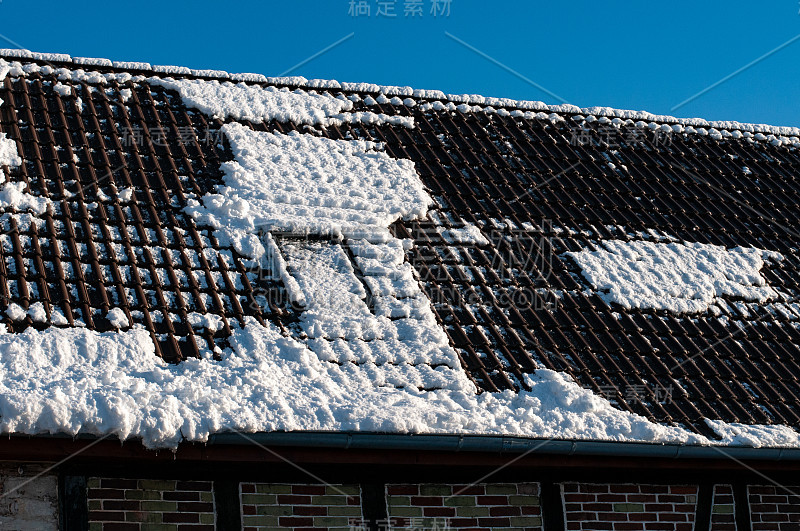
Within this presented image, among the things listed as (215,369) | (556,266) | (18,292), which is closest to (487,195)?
(556,266)

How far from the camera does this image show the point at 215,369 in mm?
4090

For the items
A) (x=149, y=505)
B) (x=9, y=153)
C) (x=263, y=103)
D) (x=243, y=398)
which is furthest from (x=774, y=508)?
(x=9, y=153)

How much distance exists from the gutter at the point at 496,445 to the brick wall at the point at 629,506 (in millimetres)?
493

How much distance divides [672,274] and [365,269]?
214 centimetres

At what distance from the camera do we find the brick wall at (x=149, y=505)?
158 inches

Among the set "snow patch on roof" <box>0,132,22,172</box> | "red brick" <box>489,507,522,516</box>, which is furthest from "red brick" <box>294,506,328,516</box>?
"snow patch on roof" <box>0,132,22,172</box>

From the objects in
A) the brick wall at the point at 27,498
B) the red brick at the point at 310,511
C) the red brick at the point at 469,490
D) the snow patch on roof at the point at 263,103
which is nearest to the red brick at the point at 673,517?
the red brick at the point at 469,490

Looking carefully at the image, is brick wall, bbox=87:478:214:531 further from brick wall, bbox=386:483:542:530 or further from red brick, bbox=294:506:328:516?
brick wall, bbox=386:483:542:530

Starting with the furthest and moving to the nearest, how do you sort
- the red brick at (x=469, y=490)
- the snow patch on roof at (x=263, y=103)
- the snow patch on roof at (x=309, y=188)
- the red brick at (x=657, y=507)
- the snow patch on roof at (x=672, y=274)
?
1. the snow patch on roof at (x=263, y=103)
2. the snow patch on roof at (x=672, y=274)
3. the snow patch on roof at (x=309, y=188)
4. the red brick at (x=657, y=507)
5. the red brick at (x=469, y=490)

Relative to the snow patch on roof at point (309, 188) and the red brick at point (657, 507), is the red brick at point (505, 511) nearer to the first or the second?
the red brick at point (657, 507)

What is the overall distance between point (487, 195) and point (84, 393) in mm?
3449

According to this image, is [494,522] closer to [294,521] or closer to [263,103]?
[294,521]

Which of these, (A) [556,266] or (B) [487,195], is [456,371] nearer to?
(A) [556,266]

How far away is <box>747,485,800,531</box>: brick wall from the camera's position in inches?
198
